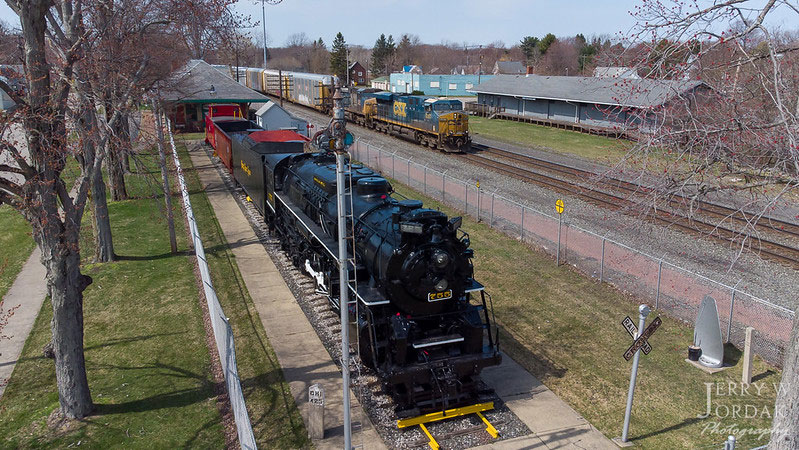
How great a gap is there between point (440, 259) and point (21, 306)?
13.4m

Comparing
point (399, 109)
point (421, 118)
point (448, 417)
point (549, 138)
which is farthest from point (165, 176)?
point (549, 138)

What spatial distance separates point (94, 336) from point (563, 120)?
4688 centimetres

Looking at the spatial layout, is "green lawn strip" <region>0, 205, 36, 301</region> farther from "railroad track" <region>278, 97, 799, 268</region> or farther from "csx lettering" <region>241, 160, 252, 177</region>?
"railroad track" <region>278, 97, 799, 268</region>

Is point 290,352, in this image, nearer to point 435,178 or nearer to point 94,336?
point 94,336

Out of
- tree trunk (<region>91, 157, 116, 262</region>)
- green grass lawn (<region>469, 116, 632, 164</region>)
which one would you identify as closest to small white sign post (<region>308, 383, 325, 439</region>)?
tree trunk (<region>91, 157, 116, 262</region>)

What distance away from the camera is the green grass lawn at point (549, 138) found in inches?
1566

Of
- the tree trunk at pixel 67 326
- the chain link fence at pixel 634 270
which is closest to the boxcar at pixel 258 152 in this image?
the chain link fence at pixel 634 270

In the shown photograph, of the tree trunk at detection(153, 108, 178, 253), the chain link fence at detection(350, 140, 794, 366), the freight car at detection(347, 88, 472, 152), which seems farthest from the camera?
the freight car at detection(347, 88, 472, 152)

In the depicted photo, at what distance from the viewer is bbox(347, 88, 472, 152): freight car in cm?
3862

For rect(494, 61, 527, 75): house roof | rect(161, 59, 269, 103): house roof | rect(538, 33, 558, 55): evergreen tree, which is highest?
rect(538, 33, 558, 55): evergreen tree

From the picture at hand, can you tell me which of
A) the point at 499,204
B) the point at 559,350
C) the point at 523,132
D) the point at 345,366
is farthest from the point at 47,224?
the point at 523,132

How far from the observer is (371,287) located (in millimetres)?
11953

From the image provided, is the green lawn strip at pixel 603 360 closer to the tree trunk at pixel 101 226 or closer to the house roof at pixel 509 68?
the tree trunk at pixel 101 226

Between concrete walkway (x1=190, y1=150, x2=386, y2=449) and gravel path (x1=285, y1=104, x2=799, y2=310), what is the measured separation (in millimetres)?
6873
